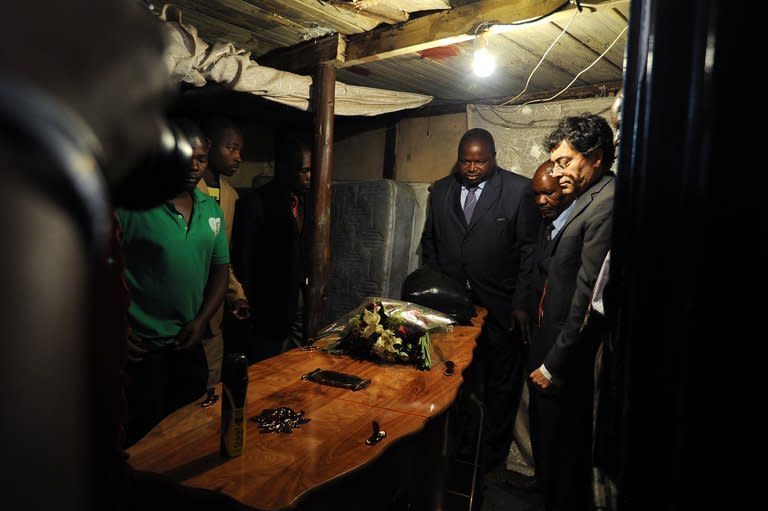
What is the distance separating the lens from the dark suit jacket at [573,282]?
2891 mm

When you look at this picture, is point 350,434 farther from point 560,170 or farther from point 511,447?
point 511,447

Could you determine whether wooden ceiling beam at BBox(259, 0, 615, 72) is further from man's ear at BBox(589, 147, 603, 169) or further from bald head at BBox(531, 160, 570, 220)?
bald head at BBox(531, 160, 570, 220)

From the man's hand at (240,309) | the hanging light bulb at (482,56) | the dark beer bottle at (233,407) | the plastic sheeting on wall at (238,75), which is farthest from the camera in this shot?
the man's hand at (240,309)

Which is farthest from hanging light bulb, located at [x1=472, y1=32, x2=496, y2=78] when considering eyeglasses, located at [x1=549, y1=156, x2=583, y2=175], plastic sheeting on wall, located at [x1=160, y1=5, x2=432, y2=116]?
plastic sheeting on wall, located at [x1=160, y1=5, x2=432, y2=116]

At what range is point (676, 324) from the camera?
674 millimetres

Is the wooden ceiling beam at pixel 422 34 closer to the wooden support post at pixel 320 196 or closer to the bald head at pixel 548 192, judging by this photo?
the wooden support post at pixel 320 196

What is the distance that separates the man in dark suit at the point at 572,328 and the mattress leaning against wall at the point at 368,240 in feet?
7.87

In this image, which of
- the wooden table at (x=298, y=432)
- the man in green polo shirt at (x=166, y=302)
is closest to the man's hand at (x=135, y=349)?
the man in green polo shirt at (x=166, y=302)

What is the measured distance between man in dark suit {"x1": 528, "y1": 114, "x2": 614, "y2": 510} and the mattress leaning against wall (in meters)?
2.40

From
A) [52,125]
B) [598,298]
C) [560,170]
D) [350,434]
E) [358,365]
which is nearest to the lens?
[52,125]

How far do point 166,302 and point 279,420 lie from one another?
142 cm

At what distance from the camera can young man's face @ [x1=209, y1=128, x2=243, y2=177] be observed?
4246 millimetres

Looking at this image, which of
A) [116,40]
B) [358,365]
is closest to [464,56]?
[358,365]

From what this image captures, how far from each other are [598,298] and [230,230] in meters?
3.41
